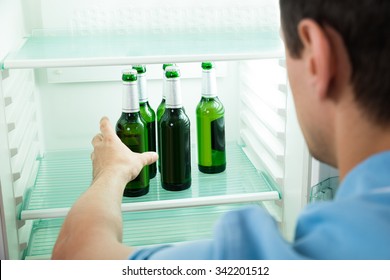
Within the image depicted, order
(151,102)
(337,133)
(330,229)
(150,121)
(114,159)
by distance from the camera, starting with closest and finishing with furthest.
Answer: (330,229), (337,133), (114,159), (150,121), (151,102)

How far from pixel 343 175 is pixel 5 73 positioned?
3.15 feet

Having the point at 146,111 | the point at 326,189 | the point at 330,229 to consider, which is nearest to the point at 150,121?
the point at 146,111

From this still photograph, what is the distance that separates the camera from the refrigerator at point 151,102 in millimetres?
1315

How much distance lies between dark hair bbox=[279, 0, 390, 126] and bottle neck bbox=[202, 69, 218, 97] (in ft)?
2.68

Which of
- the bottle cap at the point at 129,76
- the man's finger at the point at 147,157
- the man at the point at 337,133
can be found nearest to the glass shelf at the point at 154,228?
the man's finger at the point at 147,157

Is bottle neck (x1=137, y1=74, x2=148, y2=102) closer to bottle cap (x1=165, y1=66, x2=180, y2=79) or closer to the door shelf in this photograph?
bottle cap (x1=165, y1=66, x2=180, y2=79)

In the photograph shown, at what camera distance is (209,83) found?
4.85 feet

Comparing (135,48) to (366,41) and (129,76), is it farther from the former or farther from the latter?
(366,41)

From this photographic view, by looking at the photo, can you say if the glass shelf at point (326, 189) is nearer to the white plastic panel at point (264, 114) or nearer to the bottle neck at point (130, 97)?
the white plastic panel at point (264, 114)

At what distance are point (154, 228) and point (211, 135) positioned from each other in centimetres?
32

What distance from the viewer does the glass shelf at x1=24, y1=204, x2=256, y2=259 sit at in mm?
1555

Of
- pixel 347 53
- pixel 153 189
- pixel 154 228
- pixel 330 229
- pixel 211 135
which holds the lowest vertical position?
pixel 154 228
